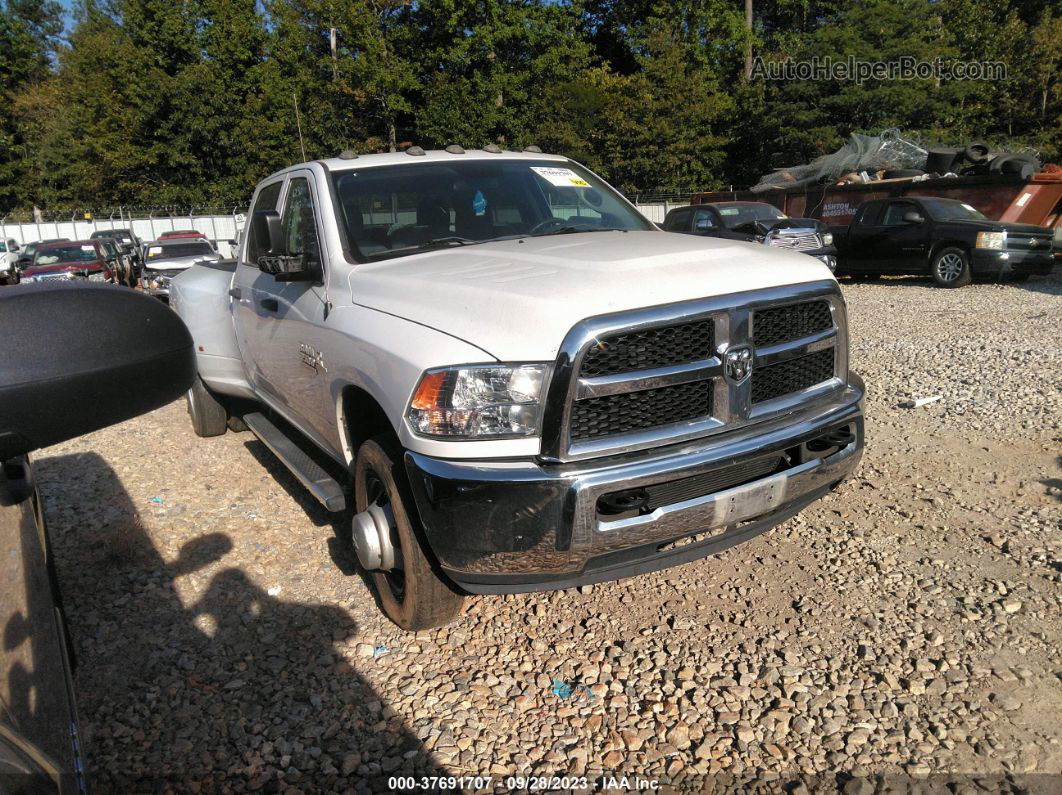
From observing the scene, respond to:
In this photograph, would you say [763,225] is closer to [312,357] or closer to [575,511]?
[312,357]

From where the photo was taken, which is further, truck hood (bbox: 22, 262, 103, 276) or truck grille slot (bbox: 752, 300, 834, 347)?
truck hood (bbox: 22, 262, 103, 276)

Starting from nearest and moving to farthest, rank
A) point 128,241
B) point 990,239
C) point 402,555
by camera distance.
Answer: point 402,555
point 990,239
point 128,241

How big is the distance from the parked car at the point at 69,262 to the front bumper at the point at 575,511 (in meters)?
17.5

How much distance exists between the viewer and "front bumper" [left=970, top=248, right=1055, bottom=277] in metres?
12.6

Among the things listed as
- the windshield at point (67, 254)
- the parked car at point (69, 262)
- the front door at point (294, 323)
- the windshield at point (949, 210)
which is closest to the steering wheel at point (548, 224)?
the front door at point (294, 323)

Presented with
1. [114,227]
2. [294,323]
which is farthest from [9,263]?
[294,323]

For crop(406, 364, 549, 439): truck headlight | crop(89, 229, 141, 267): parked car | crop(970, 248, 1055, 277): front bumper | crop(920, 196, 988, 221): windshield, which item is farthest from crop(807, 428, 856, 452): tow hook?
crop(89, 229, 141, 267): parked car

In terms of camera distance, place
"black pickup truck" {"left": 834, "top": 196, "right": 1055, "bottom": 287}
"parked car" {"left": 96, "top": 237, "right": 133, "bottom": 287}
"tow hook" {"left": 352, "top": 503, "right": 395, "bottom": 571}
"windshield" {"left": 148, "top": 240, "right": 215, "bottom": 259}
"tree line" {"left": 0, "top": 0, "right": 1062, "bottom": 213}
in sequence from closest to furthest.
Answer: "tow hook" {"left": 352, "top": 503, "right": 395, "bottom": 571}, "black pickup truck" {"left": 834, "top": 196, "right": 1055, "bottom": 287}, "windshield" {"left": 148, "top": 240, "right": 215, "bottom": 259}, "parked car" {"left": 96, "top": 237, "right": 133, "bottom": 287}, "tree line" {"left": 0, "top": 0, "right": 1062, "bottom": 213}

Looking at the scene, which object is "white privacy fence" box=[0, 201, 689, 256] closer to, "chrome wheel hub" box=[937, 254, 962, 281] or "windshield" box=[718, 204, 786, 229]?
"windshield" box=[718, 204, 786, 229]

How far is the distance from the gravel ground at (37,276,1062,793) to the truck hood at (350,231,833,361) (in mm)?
1350

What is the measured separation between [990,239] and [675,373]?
12.7 metres

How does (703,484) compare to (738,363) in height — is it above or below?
below

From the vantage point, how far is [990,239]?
41.6ft

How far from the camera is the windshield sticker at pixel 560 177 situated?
4254 mm
